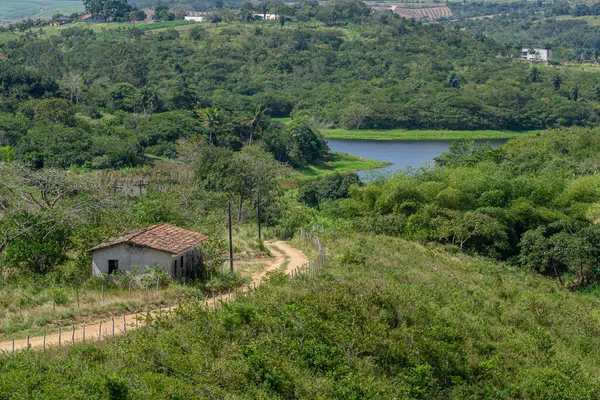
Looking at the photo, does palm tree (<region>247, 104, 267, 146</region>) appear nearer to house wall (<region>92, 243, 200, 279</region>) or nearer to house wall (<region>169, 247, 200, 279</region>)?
house wall (<region>169, 247, 200, 279</region>)

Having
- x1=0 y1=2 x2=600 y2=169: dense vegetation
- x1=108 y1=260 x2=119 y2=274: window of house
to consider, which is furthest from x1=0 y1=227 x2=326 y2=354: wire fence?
x1=0 y1=2 x2=600 y2=169: dense vegetation

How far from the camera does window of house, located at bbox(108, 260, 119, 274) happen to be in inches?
962

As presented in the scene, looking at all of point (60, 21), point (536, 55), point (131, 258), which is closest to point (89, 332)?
point (131, 258)

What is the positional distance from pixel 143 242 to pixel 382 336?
8005 millimetres

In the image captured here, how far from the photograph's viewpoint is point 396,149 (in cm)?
8769

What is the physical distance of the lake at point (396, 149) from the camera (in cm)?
7896

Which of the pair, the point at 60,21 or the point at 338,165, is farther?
the point at 60,21

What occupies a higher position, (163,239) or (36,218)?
(36,218)

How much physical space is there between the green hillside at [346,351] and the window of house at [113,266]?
4394mm

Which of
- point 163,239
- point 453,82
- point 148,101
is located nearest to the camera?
point 163,239

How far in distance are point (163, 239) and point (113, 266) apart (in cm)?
166

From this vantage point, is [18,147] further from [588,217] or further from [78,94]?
[588,217]

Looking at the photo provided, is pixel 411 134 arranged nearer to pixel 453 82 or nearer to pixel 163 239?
pixel 453 82

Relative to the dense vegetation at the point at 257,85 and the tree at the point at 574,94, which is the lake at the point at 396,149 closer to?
the dense vegetation at the point at 257,85
